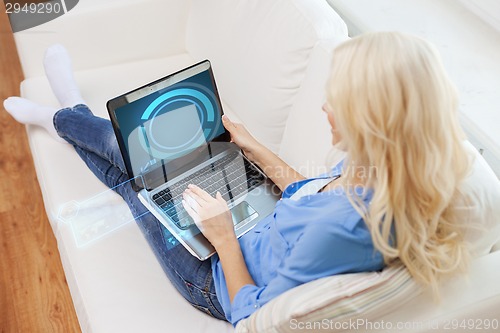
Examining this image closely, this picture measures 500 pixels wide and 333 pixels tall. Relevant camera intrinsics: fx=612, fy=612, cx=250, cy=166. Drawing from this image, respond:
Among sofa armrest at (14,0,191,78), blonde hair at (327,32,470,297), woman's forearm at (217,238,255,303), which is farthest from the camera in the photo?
sofa armrest at (14,0,191,78)

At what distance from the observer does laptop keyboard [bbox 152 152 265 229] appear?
1.43 metres

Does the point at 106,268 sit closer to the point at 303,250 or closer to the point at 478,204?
the point at 303,250

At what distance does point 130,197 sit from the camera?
1510mm

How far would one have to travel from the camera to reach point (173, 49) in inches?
81.0

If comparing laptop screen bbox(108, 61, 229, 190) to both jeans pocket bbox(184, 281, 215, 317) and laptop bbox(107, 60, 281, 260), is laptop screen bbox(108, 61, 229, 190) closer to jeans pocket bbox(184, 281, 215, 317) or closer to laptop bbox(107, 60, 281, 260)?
laptop bbox(107, 60, 281, 260)

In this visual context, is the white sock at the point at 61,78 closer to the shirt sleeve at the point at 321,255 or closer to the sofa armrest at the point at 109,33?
the sofa armrest at the point at 109,33

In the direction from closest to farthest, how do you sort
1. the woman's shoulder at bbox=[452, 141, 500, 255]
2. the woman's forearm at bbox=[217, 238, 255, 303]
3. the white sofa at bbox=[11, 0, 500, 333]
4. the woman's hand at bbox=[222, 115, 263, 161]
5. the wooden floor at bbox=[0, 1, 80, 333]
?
the woman's shoulder at bbox=[452, 141, 500, 255] → the woman's forearm at bbox=[217, 238, 255, 303] → the white sofa at bbox=[11, 0, 500, 333] → the woman's hand at bbox=[222, 115, 263, 161] → the wooden floor at bbox=[0, 1, 80, 333]

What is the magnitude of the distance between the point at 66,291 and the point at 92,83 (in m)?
0.65

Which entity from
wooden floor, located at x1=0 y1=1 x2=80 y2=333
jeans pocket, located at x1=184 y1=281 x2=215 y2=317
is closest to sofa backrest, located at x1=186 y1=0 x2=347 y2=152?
jeans pocket, located at x1=184 y1=281 x2=215 y2=317

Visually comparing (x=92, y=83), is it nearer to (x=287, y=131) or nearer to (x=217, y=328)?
(x=287, y=131)

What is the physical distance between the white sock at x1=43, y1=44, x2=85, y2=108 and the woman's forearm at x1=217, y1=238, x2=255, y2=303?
79 centimetres

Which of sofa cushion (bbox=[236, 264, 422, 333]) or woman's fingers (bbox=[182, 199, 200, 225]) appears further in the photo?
woman's fingers (bbox=[182, 199, 200, 225])

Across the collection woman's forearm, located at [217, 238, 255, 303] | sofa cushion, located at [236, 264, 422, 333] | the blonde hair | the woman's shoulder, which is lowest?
woman's forearm, located at [217, 238, 255, 303]

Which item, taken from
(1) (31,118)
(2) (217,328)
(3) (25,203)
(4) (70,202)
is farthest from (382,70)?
(3) (25,203)
